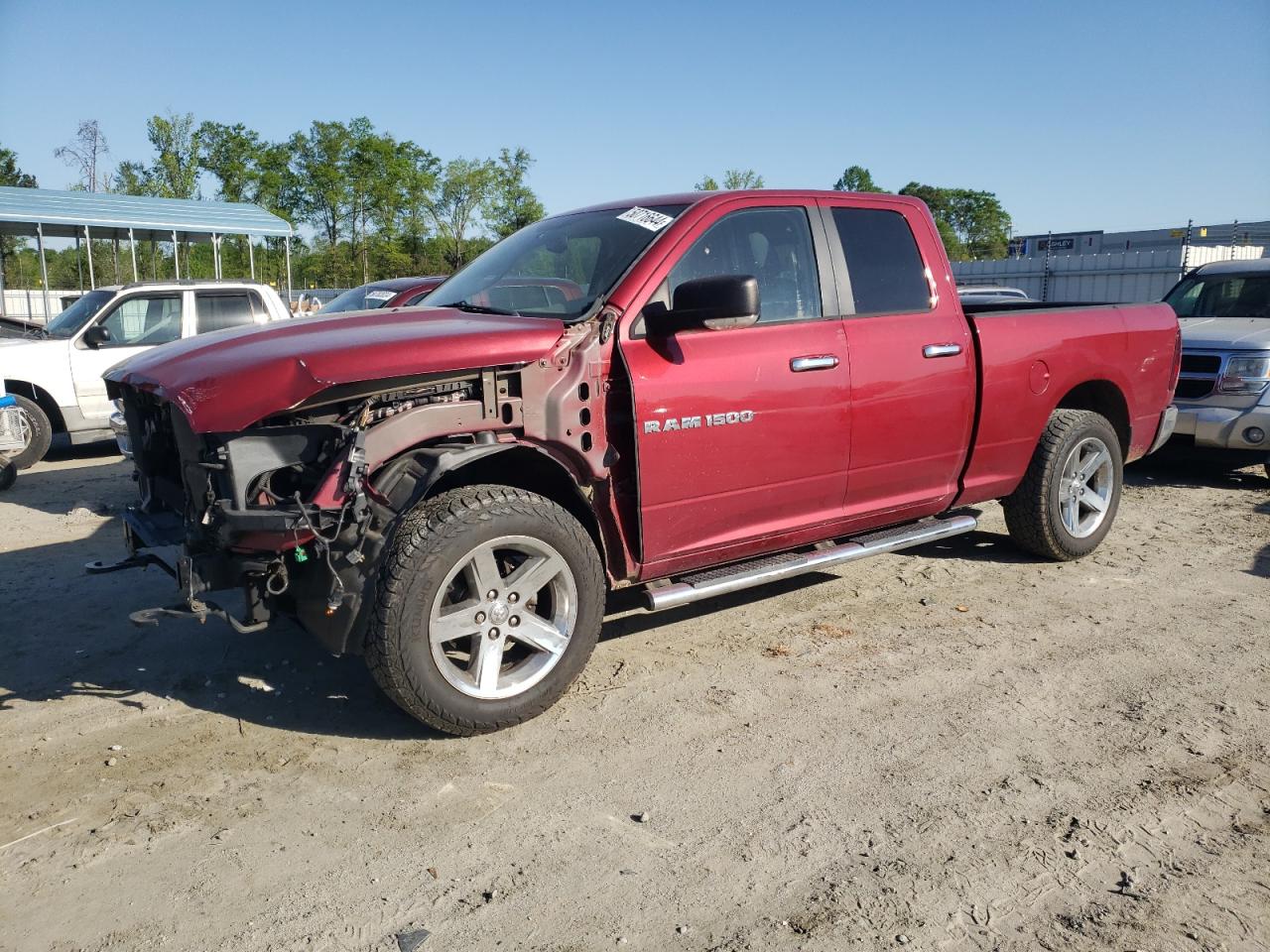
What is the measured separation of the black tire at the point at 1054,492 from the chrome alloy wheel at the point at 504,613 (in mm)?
3178

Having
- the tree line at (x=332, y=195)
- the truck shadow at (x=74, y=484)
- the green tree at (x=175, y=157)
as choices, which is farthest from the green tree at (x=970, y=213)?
the truck shadow at (x=74, y=484)

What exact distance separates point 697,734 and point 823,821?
713mm

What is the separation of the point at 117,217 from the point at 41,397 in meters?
11.8

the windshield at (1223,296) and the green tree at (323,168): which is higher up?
the green tree at (323,168)

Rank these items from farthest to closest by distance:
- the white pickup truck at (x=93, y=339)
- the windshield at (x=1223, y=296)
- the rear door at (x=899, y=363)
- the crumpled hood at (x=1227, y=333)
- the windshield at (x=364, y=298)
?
the windshield at (x=364, y=298), the white pickup truck at (x=93, y=339), the windshield at (x=1223, y=296), the crumpled hood at (x=1227, y=333), the rear door at (x=899, y=363)

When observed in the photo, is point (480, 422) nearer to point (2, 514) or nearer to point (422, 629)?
point (422, 629)

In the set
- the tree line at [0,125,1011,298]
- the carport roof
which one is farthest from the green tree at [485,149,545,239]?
the carport roof

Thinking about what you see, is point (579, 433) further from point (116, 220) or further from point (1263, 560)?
point (116, 220)

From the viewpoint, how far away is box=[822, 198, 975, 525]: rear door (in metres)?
4.59

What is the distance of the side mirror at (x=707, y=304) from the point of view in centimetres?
371

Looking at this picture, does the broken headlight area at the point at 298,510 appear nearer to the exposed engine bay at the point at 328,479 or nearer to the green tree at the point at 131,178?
the exposed engine bay at the point at 328,479

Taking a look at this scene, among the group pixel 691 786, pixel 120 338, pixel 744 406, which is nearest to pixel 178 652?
pixel 691 786

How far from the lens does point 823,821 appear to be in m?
3.05

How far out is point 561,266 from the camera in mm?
4355
